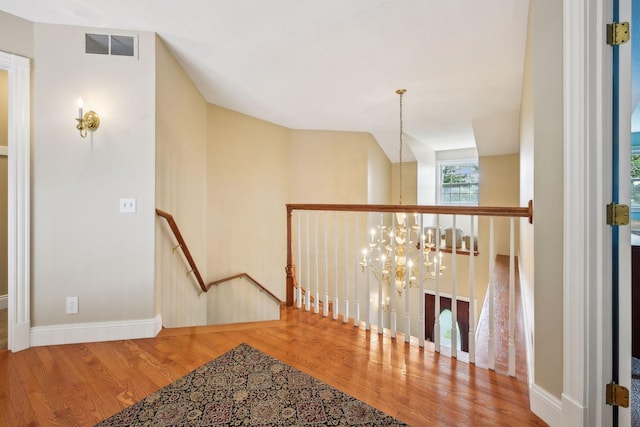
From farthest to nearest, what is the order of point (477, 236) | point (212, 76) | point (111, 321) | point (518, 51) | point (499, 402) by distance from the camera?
point (477, 236), point (212, 76), point (518, 51), point (111, 321), point (499, 402)

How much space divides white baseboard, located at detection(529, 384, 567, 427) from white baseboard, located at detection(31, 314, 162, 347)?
8.34 ft

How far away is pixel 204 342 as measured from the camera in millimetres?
2111

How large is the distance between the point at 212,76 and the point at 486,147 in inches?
202

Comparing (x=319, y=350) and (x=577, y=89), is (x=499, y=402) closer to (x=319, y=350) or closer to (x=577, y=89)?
(x=319, y=350)

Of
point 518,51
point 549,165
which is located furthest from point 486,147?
point 549,165

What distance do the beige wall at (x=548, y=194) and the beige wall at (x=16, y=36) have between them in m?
3.26

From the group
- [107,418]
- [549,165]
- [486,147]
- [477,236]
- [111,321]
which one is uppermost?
[486,147]

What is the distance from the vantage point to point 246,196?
4312 mm

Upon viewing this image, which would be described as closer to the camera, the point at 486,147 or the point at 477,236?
the point at 486,147

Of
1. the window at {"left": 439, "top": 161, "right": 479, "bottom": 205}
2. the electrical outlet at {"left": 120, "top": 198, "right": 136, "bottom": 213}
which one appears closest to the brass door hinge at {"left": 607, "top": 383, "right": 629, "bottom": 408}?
the electrical outlet at {"left": 120, "top": 198, "right": 136, "bottom": 213}

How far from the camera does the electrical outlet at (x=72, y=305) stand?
2111mm

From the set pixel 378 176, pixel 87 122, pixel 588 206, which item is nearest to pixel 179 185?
pixel 87 122

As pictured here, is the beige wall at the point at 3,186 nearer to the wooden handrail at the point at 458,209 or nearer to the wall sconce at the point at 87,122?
the wall sconce at the point at 87,122

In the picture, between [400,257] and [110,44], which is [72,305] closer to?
[110,44]
